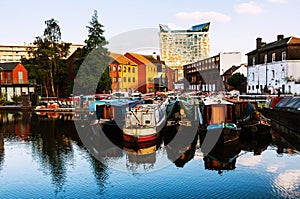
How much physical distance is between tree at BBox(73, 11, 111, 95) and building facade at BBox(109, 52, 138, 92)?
847 centimetres

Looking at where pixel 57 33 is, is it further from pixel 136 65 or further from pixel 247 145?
pixel 247 145

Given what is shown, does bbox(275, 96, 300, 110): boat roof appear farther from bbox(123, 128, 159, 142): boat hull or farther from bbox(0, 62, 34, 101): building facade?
bbox(0, 62, 34, 101): building facade

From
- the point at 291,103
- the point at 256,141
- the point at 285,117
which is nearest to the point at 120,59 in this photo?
the point at 291,103

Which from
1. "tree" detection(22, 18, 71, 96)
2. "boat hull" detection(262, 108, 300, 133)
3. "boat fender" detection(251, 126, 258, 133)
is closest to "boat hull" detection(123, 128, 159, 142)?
"boat fender" detection(251, 126, 258, 133)

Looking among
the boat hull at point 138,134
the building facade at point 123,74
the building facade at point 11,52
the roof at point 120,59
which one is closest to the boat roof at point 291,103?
the boat hull at point 138,134

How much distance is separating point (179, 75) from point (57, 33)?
209ft

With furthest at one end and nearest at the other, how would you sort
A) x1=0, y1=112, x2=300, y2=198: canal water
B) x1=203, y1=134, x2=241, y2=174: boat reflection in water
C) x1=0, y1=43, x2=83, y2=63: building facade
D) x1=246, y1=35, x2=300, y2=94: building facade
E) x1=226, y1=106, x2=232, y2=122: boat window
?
x1=0, y1=43, x2=83, y2=63: building facade → x1=246, y1=35, x2=300, y2=94: building facade → x1=226, y1=106, x2=232, y2=122: boat window → x1=203, y1=134, x2=241, y2=174: boat reflection in water → x1=0, y1=112, x2=300, y2=198: canal water

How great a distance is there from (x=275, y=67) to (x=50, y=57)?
140ft

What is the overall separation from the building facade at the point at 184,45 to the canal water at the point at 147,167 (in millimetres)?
44984

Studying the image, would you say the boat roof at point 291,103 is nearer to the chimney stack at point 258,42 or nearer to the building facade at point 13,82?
the chimney stack at point 258,42

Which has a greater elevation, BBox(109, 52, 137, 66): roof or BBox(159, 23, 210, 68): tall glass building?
BBox(159, 23, 210, 68): tall glass building

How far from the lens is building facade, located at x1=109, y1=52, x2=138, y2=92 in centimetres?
6922

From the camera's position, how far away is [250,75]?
71062 millimetres

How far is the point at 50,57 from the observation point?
61.5 metres
